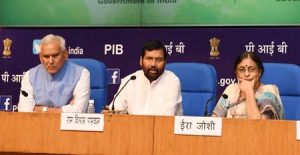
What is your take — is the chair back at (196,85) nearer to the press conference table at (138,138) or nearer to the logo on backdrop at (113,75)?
the logo on backdrop at (113,75)

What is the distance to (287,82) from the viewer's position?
13.3ft

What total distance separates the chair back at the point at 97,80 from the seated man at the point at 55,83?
7.7 inches

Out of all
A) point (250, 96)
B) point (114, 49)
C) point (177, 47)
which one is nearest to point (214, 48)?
point (177, 47)

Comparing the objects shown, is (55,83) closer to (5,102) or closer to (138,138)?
(5,102)

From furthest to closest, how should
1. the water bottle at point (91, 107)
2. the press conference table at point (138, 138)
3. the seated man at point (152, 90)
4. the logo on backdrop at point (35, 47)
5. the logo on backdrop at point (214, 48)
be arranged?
the logo on backdrop at point (35, 47) → the logo on backdrop at point (214, 48) → the water bottle at point (91, 107) → the seated man at point (152, 90) → the press conference table at point (138, 138)

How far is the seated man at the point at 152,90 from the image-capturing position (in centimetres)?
391

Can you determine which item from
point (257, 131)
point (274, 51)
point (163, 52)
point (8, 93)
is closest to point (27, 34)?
point (8, 93)

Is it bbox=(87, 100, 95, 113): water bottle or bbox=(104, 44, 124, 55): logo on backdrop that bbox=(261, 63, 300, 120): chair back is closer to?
bbox=(87, 100, 95, 113): water bottle

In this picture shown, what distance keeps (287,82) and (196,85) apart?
575 mm

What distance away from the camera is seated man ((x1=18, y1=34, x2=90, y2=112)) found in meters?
4.11

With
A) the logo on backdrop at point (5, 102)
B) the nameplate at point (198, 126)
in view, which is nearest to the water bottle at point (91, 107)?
the logo on backdrop at point (5, 102)

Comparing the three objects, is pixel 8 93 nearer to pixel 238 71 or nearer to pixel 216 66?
pixel 216 66

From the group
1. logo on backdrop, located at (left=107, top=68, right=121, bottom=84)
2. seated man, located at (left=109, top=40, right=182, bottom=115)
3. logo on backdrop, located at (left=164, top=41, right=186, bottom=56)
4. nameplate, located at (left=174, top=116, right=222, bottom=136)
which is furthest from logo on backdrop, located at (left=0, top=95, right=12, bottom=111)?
nameplate, located at (left=174, top=116, right=222, bottom=136)

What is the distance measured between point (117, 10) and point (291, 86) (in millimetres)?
1596
